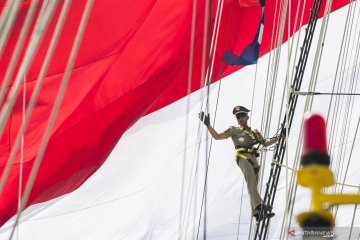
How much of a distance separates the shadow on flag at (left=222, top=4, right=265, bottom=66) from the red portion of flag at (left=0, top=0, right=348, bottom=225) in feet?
2.12

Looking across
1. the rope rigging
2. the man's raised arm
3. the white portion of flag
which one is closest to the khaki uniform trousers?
the rope rigging

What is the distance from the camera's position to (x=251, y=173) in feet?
23.0

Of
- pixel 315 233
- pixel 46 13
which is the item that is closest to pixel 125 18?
pixel 46 13

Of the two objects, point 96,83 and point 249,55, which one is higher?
point 249,55

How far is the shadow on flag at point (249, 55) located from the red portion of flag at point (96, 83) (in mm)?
645

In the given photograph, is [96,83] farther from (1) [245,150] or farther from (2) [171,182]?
(2) [171,182]

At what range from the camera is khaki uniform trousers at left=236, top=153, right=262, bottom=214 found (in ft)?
22.6

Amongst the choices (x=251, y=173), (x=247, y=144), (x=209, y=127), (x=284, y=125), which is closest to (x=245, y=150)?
(x=247, y=144)

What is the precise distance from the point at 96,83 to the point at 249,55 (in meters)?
2.02

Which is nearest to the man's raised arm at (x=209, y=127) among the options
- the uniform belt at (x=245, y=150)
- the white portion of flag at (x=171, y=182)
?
the uniform belt at (x=245, y=150)

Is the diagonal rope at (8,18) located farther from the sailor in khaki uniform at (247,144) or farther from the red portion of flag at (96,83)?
the sailor in khaki uniform at (247,144)

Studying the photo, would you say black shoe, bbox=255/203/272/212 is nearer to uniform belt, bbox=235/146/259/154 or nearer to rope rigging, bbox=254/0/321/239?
rope rigging, bbox=254/0/321/239

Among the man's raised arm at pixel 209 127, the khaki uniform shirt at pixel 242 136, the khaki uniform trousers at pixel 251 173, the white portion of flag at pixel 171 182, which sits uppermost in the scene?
the white portion of flag at pixel 171 182

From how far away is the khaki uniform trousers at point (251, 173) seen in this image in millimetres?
6876
